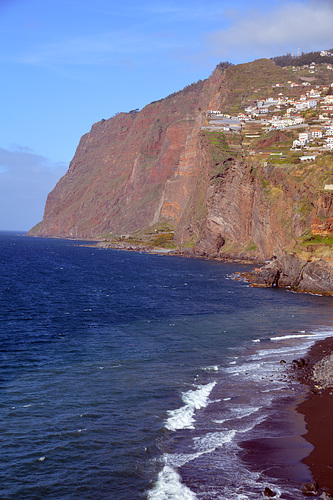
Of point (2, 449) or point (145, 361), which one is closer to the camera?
point (2, 449)

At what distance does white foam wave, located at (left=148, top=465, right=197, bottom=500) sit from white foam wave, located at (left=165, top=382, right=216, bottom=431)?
491 centimetres

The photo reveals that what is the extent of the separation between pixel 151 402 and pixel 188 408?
247 centimetres

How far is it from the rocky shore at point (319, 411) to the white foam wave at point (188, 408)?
620cm

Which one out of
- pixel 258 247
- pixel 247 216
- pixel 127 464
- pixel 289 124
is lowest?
pixel 127 464

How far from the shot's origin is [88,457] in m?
23.1

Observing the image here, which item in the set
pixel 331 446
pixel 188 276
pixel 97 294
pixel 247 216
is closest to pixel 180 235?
pixel 247 216

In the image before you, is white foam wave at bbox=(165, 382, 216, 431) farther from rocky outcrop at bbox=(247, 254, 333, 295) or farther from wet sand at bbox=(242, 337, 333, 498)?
rocky outcrop at bbox=(247, 254, 333, 295)

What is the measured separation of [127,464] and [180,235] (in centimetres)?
17787

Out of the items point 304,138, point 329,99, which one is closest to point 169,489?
point 304,138

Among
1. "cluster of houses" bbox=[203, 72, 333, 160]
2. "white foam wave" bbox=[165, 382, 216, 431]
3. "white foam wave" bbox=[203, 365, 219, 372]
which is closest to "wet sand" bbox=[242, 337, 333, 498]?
"white foam wave" bbox=[165, 382, 216, 431]

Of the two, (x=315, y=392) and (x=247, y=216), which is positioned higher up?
(x=247, y=216)

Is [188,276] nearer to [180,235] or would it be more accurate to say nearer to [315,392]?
[315,392]

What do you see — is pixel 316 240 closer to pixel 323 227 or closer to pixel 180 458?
pixel 323 227

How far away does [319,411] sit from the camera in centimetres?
2938
